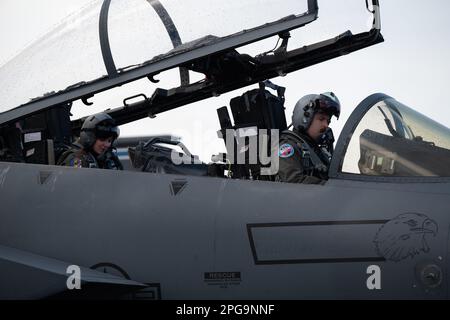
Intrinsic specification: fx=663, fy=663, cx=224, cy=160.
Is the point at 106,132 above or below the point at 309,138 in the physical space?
above

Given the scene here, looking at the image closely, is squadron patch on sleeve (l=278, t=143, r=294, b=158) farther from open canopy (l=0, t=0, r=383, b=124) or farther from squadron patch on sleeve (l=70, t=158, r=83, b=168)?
squadron patch on sleeve (l=70, t=158, r=83, b=168)

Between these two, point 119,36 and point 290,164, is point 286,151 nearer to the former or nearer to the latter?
point 290,164

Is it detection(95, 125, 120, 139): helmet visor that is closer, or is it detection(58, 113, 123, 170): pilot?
detection(58, 113, 123, 170): pilot

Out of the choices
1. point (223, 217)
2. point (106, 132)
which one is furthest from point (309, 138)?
point (106, 132)

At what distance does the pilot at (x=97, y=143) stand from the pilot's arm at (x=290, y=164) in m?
1.73

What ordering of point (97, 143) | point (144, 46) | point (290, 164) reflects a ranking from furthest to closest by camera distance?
point (97, 143)
point (144, 46)
point (290, 164)

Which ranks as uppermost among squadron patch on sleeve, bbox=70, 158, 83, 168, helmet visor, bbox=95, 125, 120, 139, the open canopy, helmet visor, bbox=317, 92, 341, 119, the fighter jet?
the open canopy

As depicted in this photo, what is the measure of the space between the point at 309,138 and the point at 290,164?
0.59 m

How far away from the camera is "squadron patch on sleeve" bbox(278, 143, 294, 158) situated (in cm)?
465

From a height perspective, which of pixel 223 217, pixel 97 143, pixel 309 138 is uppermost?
pixel 97 143

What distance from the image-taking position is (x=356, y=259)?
12.4 feet

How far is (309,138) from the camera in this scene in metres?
5.11

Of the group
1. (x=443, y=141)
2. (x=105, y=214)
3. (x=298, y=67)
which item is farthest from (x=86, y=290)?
(x=298, y=67)

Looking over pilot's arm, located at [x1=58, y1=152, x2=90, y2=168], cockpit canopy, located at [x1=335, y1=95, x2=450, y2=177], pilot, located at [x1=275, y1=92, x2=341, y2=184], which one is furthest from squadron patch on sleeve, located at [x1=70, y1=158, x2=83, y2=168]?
cockpit canopy, located at [x1=335, y1=95, x2=450, y2=177]
